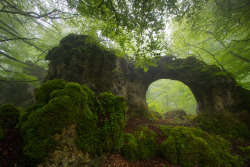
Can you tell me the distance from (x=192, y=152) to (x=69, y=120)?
17.2 feet

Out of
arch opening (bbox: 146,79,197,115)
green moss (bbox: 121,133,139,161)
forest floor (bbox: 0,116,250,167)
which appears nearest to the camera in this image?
forest floor (bbox: 0,116,250,167)

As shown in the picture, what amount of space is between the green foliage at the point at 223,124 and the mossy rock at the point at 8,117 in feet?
35.0

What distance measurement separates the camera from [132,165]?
3.49 m

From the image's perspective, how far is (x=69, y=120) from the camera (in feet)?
8.45

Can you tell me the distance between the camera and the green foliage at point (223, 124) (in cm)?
606

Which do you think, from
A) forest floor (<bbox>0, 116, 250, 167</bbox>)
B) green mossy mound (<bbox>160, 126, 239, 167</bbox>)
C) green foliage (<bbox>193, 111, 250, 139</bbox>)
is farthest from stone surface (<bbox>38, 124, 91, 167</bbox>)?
green foliage (<bbox>193, 111, 250, 139</bbox>)

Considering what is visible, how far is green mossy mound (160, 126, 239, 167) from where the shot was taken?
3.88 metres

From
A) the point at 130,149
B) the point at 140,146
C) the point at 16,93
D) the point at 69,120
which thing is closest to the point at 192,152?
the point at 140,146

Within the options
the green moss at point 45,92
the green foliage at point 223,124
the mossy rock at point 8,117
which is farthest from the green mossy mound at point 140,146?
the green foliage at point 223,124

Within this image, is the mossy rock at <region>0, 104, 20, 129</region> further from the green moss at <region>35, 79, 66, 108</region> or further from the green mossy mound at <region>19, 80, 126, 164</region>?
the green moss at <region>35, 79, 66, 108</region>

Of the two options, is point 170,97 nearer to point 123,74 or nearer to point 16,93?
point 123,74

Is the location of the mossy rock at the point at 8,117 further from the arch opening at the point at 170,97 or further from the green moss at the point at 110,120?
the arch opening at the point at 170,97

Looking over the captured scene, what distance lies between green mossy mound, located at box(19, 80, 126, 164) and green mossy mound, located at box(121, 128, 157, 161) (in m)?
0.41

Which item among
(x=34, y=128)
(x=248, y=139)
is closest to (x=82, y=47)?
(x=34, y=128)
